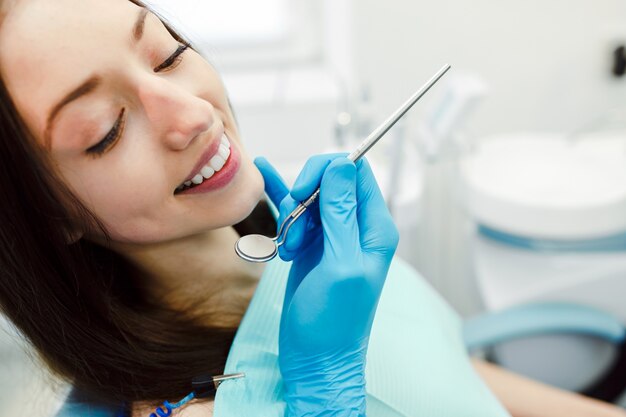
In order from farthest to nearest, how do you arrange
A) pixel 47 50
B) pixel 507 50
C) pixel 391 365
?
pixel 507 50 < pixel 391 365 < pixel 47 50

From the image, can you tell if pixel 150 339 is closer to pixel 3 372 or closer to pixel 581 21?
pixel 3 372

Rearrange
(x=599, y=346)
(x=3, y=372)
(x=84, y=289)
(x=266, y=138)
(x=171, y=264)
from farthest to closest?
(x=266, y=138) < (x=599, y=346) < (x=3, y=372) < (x=171, y=264) < (x=84, y=289)

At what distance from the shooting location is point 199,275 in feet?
2.76

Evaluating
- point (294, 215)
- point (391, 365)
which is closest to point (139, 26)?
point (294, 215)

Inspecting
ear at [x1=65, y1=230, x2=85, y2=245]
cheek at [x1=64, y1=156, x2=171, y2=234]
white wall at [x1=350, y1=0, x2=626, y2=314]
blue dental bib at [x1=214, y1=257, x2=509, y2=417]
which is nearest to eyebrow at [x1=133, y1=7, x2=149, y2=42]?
cheek at [x1=64, y1=156, x2=171, y2=234]

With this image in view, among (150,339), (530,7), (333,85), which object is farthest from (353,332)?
(530,7)

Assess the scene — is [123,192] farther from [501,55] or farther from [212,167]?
[501,55]

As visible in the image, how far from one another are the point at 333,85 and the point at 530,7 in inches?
23.5

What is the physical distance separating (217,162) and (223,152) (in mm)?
18

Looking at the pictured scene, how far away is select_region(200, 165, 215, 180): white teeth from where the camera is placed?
69 centimetres

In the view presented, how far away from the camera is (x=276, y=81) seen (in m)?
1.50

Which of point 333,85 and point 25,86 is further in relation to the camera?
point 333,85

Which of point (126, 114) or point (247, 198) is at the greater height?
point (126, 114)

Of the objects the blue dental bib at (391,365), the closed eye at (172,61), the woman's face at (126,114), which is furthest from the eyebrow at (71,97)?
the blue dental bib at (391,365)
